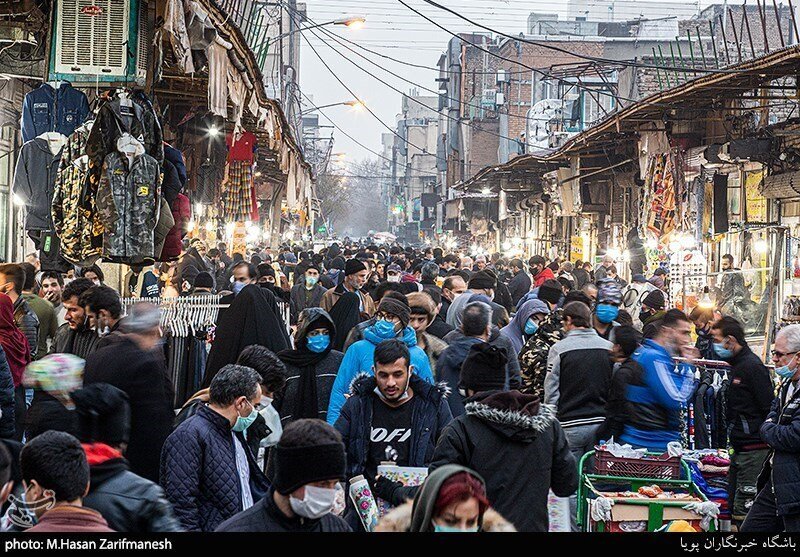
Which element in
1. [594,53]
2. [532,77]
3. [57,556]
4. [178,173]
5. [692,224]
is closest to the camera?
[57,556]

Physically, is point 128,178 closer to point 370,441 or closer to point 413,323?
point 413,323

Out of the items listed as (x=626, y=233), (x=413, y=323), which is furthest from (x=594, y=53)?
(x=413, y=323)

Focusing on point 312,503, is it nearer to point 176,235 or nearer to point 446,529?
point 446,529

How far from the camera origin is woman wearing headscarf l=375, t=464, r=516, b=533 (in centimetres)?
372

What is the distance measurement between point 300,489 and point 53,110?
19.2 ft

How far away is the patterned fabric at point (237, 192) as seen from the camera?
2080cm

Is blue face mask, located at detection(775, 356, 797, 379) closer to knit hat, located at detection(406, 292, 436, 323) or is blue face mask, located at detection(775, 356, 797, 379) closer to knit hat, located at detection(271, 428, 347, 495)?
knit hat, located at detection(406, 292, 436, 323)

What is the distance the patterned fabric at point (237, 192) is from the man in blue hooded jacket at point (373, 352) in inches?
507

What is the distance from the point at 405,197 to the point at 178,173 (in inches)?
4423

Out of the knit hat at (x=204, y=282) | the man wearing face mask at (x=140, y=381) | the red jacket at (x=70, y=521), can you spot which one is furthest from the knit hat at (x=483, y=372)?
the knit hat at (x=204, y=282)

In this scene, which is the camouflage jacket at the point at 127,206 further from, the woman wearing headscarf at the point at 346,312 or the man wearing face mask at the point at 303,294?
the man wearing face mask at the point at 303,294

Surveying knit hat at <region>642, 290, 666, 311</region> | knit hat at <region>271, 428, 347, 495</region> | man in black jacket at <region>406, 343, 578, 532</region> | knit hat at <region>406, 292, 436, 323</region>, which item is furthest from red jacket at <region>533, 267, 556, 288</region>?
knit hat at <region>271, 428, 347, 495</region>

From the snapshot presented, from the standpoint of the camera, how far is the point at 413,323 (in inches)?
364

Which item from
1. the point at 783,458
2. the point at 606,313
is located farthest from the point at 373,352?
the point at 606,313
